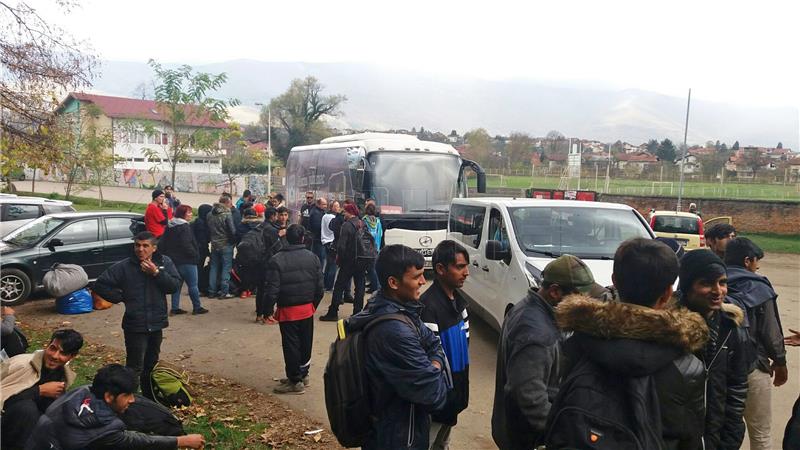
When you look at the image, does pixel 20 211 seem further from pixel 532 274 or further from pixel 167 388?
pixel 532 274

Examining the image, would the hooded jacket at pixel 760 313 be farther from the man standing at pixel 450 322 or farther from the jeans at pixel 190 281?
the jeans at pixel 190 281

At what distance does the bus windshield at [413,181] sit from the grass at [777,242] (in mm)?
16185

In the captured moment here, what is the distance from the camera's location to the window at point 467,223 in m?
8.66

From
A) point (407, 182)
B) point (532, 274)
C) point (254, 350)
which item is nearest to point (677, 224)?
point (407, 182)

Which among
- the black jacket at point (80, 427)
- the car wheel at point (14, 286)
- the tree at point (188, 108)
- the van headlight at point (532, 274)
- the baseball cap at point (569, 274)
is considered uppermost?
the tree at point (188, 108)

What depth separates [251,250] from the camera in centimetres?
930

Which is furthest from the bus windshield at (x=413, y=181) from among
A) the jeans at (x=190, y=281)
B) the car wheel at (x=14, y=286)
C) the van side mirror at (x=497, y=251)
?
the car wheel at (x=14, y=286)

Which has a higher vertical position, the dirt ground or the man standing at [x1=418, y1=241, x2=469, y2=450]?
the man standing at [x1=418, y1=241, x2=469, y2=450]

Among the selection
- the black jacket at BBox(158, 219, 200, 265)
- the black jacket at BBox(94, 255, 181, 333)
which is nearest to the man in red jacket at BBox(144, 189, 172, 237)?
the black jacket at BBox(158, 219, 200, 265)

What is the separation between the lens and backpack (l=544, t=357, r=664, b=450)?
185 cm

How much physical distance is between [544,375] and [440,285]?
3.61ft

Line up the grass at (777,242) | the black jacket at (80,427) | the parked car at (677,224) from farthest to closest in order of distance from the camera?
the grass at (777,242) → the parked car at (677,224) → the black jacket at (80,427)

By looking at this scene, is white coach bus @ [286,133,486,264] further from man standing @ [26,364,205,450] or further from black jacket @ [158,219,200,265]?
man standing @ [26,364,205,450]

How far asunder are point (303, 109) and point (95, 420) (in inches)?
3208
